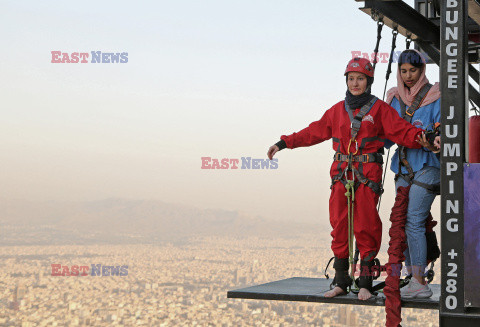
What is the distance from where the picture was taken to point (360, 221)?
6.50 m

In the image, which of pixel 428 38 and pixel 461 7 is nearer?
pixel 461 7

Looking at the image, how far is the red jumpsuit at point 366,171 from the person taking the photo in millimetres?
6500

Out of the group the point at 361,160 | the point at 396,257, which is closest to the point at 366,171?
the point at 361,160

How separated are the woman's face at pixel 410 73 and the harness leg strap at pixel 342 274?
5.95ft

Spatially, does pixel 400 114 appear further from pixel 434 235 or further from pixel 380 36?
pixel 434 235

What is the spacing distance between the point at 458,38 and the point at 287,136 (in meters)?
2.01

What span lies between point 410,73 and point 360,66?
→ 0.52 m

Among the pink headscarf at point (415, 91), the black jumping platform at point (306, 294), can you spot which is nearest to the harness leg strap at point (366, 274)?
the black jumping platform at point (306, 294)

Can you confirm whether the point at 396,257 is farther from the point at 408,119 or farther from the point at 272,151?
the point at 272,151

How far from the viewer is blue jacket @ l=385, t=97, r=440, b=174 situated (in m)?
6.49

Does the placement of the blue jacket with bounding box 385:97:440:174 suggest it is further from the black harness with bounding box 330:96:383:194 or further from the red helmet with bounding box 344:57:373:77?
the red helmet with bounding box 344:57:373:77

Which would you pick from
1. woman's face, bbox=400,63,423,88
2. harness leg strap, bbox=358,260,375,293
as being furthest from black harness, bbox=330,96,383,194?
Result: harness leg strap, bbox=358,260,375,293

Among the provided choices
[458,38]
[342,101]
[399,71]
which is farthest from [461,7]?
[342,101]

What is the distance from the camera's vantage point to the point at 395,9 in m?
6.97
